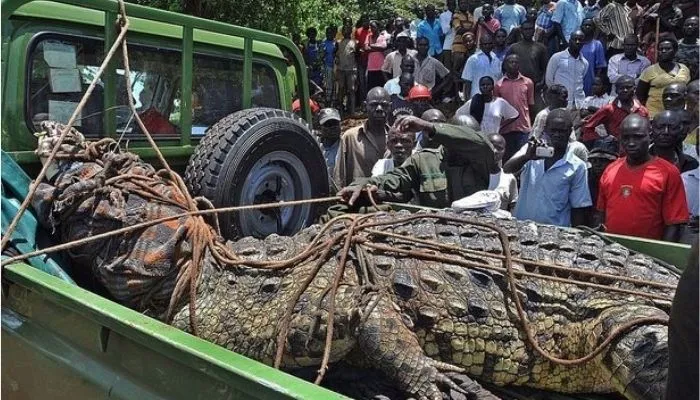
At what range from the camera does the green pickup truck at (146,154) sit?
2.18 m

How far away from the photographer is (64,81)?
3.43 metres

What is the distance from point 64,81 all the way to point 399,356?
6.92 feet

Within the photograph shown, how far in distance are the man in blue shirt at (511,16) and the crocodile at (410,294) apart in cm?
765

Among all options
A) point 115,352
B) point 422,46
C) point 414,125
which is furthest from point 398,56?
point 115,352

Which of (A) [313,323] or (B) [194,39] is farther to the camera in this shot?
(B) [194,39]

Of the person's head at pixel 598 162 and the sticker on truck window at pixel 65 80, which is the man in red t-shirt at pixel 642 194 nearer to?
the person's head at pixel 598 162

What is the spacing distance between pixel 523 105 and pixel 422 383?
572cm

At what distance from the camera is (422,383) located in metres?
2.60

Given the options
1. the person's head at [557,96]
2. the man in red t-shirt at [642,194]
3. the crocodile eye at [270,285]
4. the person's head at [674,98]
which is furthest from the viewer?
the person's head at [557,96]

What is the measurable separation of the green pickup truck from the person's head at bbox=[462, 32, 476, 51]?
623 cm

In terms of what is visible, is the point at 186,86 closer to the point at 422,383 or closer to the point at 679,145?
the point at 422,383

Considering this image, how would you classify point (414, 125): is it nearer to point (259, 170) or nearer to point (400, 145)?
point (400, 145)

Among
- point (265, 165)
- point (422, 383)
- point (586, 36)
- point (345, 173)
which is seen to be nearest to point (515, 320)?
point (422, 383)

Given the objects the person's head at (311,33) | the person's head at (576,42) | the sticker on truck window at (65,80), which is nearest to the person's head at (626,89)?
the person's head at (576,42)
